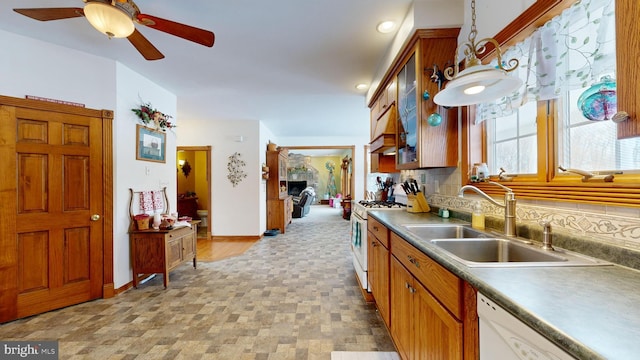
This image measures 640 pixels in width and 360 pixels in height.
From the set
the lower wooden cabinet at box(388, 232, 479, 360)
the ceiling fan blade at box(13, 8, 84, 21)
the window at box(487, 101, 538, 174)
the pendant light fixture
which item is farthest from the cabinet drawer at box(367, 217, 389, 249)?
the ceiling fan blade at box(13, 8, 84, 21)

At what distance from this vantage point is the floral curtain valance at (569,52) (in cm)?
98

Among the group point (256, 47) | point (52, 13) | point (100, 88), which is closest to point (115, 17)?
point (52, 13)

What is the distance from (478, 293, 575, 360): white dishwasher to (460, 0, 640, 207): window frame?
702mm

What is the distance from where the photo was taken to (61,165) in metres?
2.32

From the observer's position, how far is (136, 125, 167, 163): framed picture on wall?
2.91 m

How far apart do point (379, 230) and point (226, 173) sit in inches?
154

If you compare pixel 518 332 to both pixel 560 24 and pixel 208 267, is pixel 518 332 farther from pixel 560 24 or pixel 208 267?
pixel 208 267

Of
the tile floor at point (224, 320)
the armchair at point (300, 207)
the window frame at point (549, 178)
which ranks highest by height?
the window frame at point (549, 178)

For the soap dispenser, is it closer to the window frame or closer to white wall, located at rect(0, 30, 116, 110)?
the window frame

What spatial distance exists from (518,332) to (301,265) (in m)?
3.03

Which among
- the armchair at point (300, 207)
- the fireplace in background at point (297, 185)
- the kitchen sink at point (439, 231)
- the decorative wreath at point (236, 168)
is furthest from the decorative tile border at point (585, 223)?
the fireplace in background at point (297, 185)

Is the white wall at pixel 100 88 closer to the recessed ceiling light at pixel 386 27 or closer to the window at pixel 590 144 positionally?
the recessed ceiling light at pixel 386 27

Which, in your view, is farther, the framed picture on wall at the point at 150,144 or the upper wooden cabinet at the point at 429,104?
the framed picture on wall at the point at 150,144

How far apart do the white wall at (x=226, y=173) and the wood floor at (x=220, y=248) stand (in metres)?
0.23
